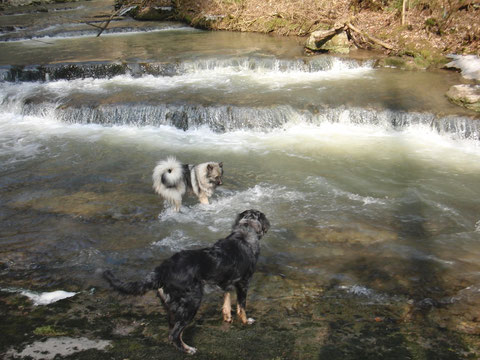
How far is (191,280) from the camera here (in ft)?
11.8

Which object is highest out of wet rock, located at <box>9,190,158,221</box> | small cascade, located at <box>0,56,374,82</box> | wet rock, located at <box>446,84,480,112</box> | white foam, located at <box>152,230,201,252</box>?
Result: small cascade, located at <box>0,56,374,82</box>

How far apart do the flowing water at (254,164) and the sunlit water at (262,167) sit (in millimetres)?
36

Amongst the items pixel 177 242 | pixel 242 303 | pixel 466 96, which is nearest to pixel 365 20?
pixel 466 96

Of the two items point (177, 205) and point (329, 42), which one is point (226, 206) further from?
point (329, 42)

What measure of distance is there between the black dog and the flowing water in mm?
744

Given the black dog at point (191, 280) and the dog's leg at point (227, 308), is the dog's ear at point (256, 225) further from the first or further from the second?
the dog's leg at point (227, 308)

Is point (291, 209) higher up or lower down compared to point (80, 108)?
lower down

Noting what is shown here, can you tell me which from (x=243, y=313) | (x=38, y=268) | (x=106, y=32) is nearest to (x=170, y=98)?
(x=38, y=268)

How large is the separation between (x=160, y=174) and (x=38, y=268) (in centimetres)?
238

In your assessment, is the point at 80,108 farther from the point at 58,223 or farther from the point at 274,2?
the point at 274,2

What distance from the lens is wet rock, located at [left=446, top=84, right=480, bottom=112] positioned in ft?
34.4

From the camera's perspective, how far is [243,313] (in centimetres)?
403

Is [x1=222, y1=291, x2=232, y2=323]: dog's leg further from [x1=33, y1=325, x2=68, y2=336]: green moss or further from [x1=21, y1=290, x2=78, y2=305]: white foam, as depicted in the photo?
[x1=21, y1=290, x2=78, y2=305]: white foam

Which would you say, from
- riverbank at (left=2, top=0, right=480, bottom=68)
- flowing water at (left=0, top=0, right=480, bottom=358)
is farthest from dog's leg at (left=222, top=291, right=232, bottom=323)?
riverbank at (left=2, top=0, right=480, bottom=68)
